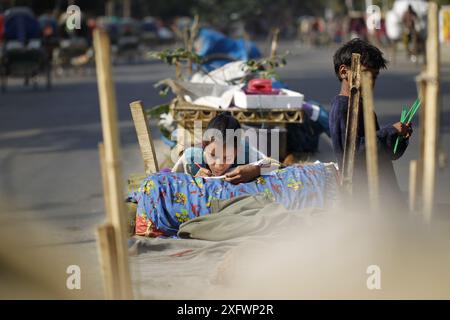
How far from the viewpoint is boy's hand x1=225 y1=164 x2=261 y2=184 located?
7.02m

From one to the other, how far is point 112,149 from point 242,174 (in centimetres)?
291

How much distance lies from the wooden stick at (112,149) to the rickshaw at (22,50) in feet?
67.6

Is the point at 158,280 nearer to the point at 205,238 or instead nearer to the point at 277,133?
the point at 205,238

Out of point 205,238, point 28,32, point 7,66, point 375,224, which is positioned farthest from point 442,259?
point 28,32

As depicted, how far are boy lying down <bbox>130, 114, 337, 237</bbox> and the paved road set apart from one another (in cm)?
51

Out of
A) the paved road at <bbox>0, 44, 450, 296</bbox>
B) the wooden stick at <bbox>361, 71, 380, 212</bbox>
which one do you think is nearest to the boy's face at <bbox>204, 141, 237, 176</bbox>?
the paved road at <bbox>0, 44, 450, 296</bbox>

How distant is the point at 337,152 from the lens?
6.52 m

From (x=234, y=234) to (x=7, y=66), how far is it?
18.8 metres

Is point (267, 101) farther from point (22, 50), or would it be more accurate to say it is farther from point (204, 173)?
point (22, 50)

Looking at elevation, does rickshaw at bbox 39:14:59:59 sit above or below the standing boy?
below

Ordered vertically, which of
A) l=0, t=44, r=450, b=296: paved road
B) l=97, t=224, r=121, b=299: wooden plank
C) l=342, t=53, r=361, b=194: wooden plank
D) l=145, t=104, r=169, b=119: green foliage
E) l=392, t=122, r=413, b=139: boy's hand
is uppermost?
l=342, t=53, r=361, b=194: wooden plank

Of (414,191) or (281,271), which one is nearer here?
(414,191)

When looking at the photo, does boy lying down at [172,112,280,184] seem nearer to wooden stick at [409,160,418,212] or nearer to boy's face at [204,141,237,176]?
boy's face at [204,141,237,176]

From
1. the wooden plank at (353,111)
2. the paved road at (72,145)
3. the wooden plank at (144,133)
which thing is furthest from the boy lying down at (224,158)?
the wooden plank at (353,111)
